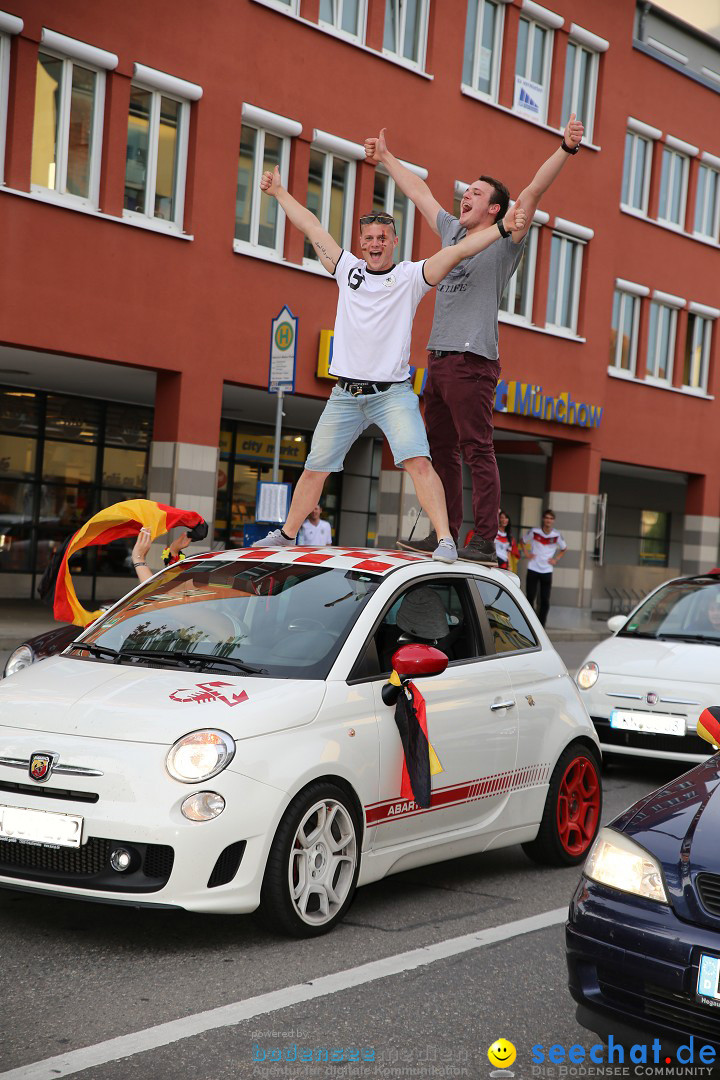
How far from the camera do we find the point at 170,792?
4.64m

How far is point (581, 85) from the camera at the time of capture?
2494cm

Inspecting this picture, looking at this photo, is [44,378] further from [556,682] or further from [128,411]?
[556,682]

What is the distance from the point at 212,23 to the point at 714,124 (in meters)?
14.8

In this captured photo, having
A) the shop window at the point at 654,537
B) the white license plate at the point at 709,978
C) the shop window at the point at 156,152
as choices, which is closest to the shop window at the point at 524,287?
the shop window at the point at 156,152

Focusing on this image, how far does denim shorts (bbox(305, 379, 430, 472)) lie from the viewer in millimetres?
7480

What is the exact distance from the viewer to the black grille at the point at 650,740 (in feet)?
29.7

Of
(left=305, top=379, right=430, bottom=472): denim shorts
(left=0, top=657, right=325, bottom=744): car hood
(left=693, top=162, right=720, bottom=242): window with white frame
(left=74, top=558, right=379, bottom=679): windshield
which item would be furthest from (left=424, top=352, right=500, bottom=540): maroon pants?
(left=693, top=162, right=720, bottom=242): window with white frame

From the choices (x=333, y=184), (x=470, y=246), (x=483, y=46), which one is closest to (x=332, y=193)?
(x=333, y=184)

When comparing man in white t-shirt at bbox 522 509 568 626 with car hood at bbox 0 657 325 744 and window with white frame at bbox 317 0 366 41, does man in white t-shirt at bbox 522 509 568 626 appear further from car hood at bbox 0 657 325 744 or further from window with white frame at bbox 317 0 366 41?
car hood at bbox 0 657 325 744

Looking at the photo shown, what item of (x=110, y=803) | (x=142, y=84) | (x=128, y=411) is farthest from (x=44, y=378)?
(x=110, y=803)

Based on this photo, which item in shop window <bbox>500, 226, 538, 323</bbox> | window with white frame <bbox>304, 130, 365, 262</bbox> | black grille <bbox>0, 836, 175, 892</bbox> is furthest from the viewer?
shop window <bbox>500, 226, 538, 323</bbox>

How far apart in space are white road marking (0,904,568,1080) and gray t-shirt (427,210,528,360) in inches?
144

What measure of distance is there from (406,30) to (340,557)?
1694cm

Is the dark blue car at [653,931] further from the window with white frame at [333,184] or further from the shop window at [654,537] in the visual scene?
the shop window at [654,537]
